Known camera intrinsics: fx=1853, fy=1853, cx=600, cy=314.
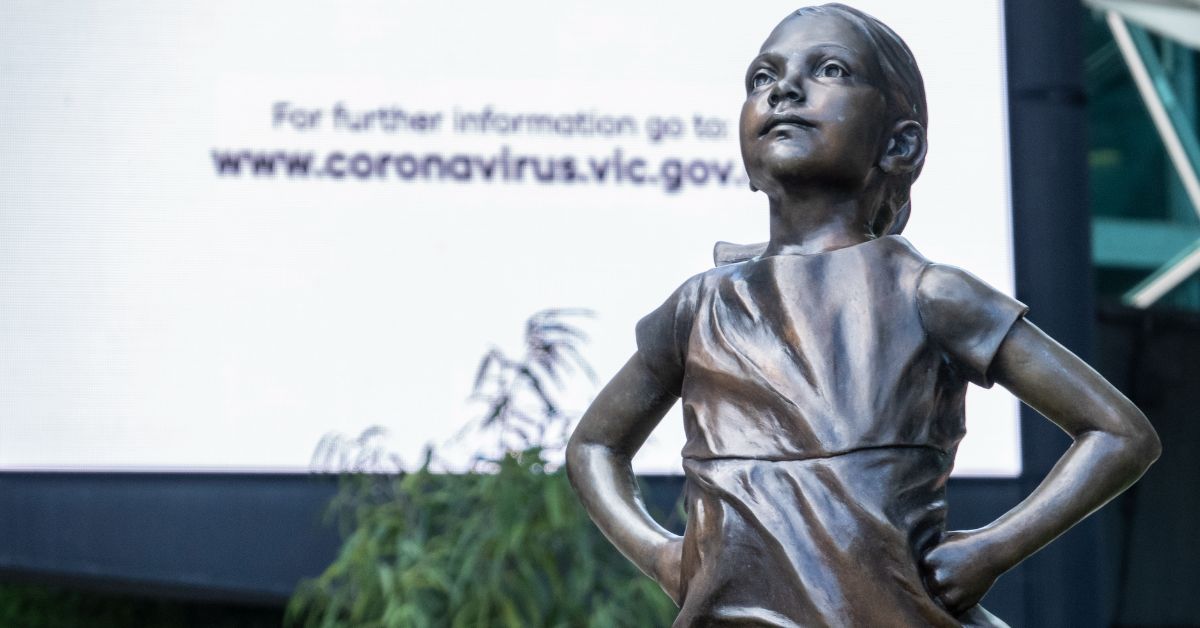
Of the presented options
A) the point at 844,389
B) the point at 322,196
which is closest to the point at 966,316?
the point at 844,389

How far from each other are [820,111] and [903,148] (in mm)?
105

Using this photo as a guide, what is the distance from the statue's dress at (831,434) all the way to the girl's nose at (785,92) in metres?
0.15

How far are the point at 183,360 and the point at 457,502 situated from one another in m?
0.89

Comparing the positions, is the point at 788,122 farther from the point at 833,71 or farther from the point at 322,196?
the point at 322,196

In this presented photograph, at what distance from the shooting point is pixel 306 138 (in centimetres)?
449

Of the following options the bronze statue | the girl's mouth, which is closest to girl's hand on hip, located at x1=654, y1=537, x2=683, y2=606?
the bronze statue

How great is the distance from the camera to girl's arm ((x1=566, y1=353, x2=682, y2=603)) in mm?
1840

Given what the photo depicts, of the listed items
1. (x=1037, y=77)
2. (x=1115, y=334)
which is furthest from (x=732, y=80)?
(x=1115, y=334)

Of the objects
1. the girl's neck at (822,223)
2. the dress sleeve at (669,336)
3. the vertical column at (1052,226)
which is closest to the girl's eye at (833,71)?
the girl's neck at (822,223)

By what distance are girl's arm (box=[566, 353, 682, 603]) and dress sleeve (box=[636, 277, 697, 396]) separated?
18mm

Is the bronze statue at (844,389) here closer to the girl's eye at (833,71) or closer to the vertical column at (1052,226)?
the girl's eye at (833,71)

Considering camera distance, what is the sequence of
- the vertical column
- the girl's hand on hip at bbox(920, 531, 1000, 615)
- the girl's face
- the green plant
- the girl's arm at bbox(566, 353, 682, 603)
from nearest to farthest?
1. the girl's hand on hip at bbox(920, 531, 1000, 615)
2. the girl's face
3. the girl's arm at bbox(566, 353, 682, 603)
4. the green plant
5. the vertical column

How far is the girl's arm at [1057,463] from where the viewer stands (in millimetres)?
1613

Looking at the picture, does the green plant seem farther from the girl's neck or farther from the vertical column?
the girl's neck
